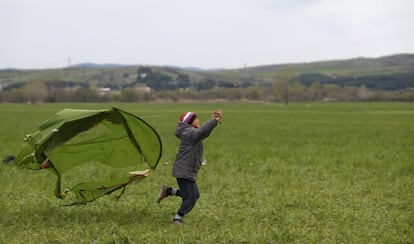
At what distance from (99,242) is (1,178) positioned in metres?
9.20

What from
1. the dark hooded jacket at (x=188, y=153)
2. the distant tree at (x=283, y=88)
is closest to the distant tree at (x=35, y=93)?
the distant tree at (x=283, y=88)

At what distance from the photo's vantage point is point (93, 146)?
1256 centimetres

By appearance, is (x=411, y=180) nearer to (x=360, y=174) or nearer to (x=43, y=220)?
(x=360, y=174)

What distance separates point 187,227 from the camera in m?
10.7

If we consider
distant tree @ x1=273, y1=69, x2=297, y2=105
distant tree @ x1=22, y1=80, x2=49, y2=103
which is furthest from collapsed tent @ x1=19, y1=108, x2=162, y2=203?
distant tree @ x1=273, y1=69, x2=297, y2=105

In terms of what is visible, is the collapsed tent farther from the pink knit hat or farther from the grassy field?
the pink knit hat

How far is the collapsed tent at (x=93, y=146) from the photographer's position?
1136 cm

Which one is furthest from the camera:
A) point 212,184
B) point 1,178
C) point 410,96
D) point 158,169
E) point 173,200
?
point 410,96

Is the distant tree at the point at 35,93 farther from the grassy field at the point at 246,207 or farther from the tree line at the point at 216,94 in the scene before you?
the grassy field at the point at 246,207

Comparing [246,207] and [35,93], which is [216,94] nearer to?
[35,93]

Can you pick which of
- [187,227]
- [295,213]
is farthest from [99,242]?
[295,213]

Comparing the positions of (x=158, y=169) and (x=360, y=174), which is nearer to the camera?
(x=360, y=174)

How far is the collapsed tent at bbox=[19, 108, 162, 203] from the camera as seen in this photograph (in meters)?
11.4

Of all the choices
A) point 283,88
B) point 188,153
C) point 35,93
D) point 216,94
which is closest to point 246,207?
point 188,153
